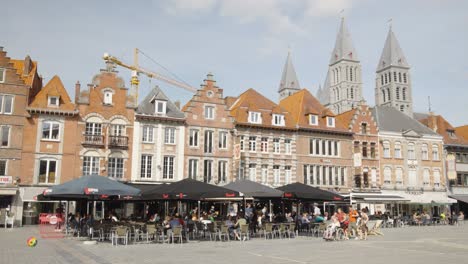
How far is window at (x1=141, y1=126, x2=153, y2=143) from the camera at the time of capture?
37.3m

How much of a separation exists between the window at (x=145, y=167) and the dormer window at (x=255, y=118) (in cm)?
1053

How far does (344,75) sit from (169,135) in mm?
85840

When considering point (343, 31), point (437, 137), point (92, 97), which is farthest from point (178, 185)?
point (343, 31)

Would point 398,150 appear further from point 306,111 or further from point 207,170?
point 207,170

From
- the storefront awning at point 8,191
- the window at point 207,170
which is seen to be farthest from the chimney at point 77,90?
the window at point 207,170

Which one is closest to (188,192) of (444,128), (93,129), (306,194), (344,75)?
(306,194)

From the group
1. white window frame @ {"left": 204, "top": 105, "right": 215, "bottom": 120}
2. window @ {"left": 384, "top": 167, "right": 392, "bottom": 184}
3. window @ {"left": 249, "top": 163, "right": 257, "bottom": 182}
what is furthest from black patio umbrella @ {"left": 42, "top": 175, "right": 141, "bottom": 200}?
window @ {"left": 384, "top": 167, "right": 392, "bottom": 184}

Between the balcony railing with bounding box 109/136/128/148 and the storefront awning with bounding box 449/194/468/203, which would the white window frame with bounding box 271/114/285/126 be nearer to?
the balcony railing with bounding box 109/136/128/148

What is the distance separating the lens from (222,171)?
130ft

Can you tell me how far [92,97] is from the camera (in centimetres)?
3631

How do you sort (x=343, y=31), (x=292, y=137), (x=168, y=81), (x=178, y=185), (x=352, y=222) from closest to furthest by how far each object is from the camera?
(x=178, y=185) → (x=352, y=222) → (x=292, y=137) → (x=168, y=81) → (x=343, y=31)

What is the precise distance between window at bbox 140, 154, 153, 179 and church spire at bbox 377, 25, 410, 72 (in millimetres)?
90641

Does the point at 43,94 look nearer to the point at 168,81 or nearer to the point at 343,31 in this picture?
the point at 168,81

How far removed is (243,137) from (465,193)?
29529 mm
